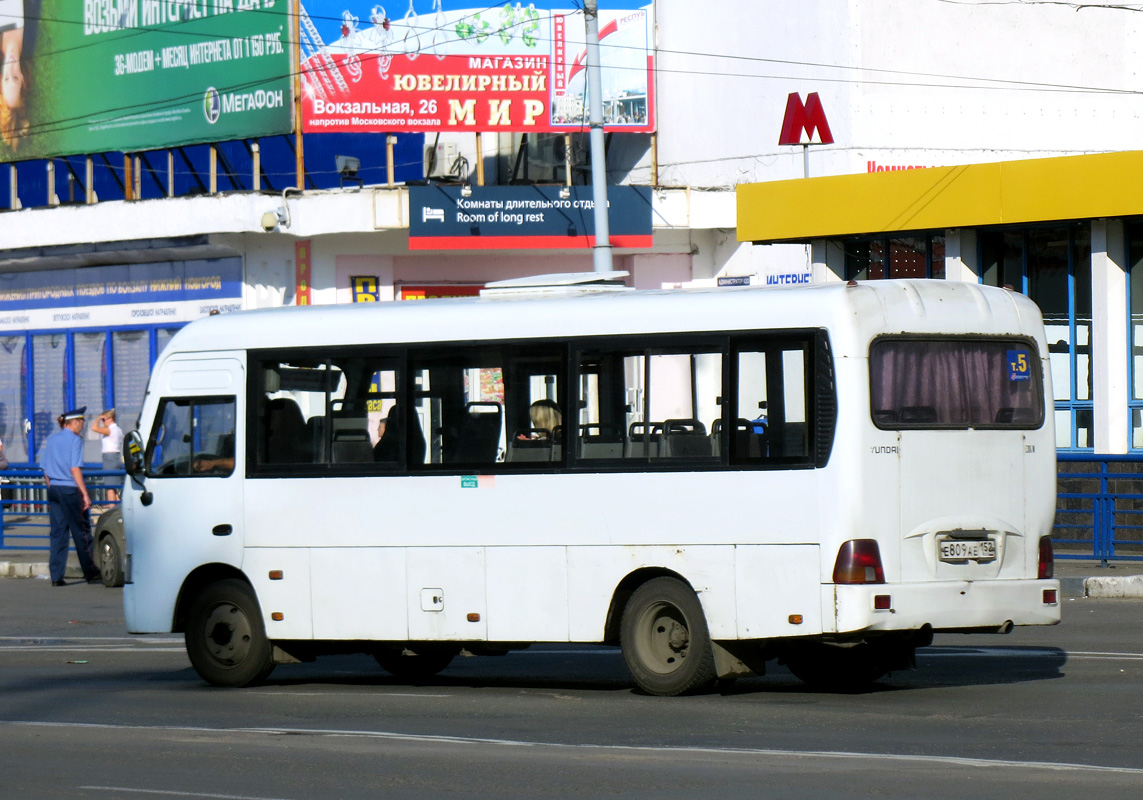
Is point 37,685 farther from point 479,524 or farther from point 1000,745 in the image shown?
point 1000,745

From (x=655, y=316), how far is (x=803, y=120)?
17.0 m

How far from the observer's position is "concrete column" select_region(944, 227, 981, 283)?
22484 millimetres

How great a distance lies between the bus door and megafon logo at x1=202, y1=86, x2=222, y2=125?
1894 cm

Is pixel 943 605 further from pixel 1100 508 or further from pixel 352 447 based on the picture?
pixel 1100 508

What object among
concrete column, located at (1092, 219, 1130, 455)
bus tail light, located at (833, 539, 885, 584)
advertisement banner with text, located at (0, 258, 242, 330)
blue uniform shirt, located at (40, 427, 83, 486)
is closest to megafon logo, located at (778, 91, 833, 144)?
concrete column, located at (1092, 219, 1130, 455)

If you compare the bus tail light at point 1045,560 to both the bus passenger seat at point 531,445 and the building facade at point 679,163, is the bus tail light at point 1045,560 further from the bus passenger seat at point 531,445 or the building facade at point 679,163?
the building facade at point 679,163

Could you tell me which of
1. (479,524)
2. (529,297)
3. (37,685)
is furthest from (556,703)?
Answer: (37,685)

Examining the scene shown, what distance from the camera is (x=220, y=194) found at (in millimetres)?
28328

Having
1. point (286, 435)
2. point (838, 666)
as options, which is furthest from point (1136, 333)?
point (286, 435)

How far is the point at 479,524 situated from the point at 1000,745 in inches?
150

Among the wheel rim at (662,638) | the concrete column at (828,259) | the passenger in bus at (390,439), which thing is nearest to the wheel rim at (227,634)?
the passenger in bus at (390,439)

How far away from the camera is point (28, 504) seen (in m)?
23.4

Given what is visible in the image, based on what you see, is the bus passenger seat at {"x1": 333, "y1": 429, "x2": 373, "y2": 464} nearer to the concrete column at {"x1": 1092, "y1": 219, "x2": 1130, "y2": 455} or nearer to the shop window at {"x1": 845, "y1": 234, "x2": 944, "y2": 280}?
the concrete column at {"x1": 1092, "y1": 219, "x2": 1130, "y2": 455}

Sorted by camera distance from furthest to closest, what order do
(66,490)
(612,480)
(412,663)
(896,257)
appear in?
(896,257), (66,490), (412,663), (612,480)
